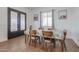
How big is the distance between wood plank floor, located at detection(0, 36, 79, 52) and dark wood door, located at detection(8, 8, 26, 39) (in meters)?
0.15

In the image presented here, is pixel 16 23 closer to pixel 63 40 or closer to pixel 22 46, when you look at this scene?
pixel 22 46

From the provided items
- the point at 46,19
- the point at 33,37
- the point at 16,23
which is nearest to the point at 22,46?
the point at 33,37

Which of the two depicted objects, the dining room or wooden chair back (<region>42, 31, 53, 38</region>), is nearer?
the dining room

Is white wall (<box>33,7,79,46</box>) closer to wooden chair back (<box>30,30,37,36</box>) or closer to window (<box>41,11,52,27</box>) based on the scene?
window (<box>41,11,52,27</box>)

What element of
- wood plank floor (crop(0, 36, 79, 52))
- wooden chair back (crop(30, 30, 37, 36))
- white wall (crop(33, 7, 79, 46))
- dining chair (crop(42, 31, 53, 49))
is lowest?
wood plank floor (crop(0, 36, 79, 52))

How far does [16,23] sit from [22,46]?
1.90ft

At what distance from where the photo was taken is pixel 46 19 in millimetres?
2102

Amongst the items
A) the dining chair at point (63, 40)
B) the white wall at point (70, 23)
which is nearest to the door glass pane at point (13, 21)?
the white wall at point (70, 23)

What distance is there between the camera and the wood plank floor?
1963 millimetres

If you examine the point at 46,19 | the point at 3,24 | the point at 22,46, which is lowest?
the point at 22,46

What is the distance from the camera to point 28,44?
6.98ft

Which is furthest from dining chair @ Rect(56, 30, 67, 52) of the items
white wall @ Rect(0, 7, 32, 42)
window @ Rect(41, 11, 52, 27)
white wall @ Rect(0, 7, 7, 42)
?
white wall @ Rect(0, 7, 7, 42)

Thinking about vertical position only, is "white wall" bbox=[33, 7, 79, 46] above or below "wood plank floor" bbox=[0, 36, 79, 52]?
above
